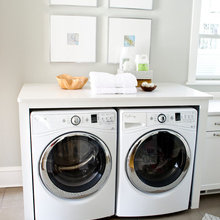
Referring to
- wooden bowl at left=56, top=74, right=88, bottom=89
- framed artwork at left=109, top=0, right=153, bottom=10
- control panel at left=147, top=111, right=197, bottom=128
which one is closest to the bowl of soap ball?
control panel at left=147, top=111, right=197, bottom=128

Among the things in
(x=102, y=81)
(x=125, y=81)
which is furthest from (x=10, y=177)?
(x=125, y=81)

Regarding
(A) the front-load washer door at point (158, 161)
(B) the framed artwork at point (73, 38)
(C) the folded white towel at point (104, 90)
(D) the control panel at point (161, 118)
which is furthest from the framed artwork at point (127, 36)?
(A) the front-load washer door at point (158, 161)

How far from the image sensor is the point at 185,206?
2.33m

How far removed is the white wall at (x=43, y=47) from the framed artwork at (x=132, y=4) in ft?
0.15

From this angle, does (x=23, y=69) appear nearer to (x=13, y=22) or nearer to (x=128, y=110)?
(x=13, y=22)

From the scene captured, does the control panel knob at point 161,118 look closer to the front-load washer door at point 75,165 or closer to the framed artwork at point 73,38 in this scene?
the front-load washer door at point 75,165

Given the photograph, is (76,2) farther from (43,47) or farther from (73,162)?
(73,162)

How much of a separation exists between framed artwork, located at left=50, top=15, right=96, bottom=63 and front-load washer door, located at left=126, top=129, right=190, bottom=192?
1.01 meters

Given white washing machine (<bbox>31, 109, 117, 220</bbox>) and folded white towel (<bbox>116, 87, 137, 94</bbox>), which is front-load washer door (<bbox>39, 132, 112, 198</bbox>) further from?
folded white towel (<bbox>116, 87, 137, 94</bbox>)

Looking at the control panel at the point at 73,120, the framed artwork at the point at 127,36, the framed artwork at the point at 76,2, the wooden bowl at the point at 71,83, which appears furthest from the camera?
the framed artwork at the point at 127,36

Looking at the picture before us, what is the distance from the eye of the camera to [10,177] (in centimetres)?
269

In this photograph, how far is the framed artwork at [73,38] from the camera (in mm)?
2516

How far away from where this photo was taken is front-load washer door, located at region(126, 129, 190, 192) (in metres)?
2.11

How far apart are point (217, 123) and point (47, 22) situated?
68.0 inches
